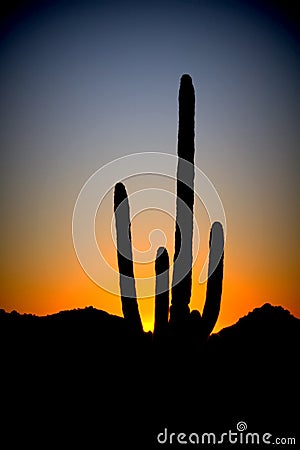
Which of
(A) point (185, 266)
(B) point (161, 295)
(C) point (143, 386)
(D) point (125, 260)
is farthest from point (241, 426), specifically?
(D) point (125, 260)

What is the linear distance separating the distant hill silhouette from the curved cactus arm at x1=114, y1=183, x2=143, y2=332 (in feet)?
1.45

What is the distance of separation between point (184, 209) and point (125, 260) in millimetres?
1698

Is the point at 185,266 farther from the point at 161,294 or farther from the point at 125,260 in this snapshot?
the point at 125,260

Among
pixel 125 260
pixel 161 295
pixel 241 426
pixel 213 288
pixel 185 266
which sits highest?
pixel 125 260

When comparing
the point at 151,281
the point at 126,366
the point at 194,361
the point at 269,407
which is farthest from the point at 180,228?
the point at 269,407

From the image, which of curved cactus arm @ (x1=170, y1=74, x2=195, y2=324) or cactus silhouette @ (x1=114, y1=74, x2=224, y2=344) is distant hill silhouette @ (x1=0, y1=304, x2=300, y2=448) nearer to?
cactus silhouette @ (x1=114, y1=74, x2=224, y2=344)

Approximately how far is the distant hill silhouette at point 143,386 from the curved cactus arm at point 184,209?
1.11 meters

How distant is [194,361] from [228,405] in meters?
1.25

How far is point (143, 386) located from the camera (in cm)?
1164

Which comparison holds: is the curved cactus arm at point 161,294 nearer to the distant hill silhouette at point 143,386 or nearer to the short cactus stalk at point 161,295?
the short cactus stalk at point 161,295

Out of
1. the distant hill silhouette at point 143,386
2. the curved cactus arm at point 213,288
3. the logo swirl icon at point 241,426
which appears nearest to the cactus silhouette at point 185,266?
the curved cactus arm at point 213,288

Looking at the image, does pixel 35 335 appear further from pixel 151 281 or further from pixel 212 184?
pixel 212 184

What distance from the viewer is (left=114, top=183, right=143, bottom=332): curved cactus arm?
12.0 m

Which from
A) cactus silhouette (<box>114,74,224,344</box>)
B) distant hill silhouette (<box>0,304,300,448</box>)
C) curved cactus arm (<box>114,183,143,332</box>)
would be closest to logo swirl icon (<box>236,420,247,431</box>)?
distant hill silhouette (<box>0,304,300,448</box>)
